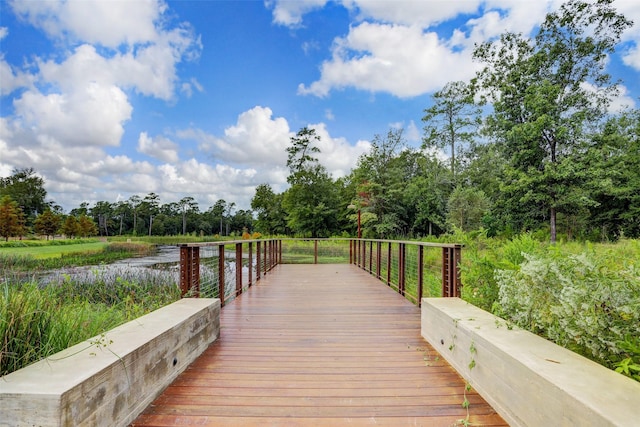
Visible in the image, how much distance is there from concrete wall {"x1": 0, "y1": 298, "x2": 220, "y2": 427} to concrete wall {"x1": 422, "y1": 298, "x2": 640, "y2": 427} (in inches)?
68.8

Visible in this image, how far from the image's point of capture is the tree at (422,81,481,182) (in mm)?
22547

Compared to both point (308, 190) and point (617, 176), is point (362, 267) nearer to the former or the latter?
point (617, 176)

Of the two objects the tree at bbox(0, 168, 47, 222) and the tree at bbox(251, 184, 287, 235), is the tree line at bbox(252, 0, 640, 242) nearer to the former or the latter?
the tree at bbox(251, 184, 287, 235)

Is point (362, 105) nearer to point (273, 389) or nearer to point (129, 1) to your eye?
point (129, 1)

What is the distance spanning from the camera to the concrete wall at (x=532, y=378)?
117cm

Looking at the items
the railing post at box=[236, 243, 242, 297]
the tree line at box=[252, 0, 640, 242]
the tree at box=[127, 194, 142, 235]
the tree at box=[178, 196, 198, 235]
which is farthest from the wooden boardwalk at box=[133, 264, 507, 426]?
the tree at box=[127, 194, 142, 235]

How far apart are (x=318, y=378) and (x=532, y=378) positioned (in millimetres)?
1184

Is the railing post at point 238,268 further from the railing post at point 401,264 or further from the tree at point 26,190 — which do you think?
the tree at point 26,190

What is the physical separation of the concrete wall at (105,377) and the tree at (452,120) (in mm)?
22668

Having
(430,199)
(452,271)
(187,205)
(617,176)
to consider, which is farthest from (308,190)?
(187,205)

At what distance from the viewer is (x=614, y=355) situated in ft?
5.16

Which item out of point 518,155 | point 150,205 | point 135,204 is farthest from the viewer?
point 135,204

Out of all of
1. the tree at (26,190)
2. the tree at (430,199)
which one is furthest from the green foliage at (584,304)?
the tree at (26,190)

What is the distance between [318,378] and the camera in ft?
7.07
